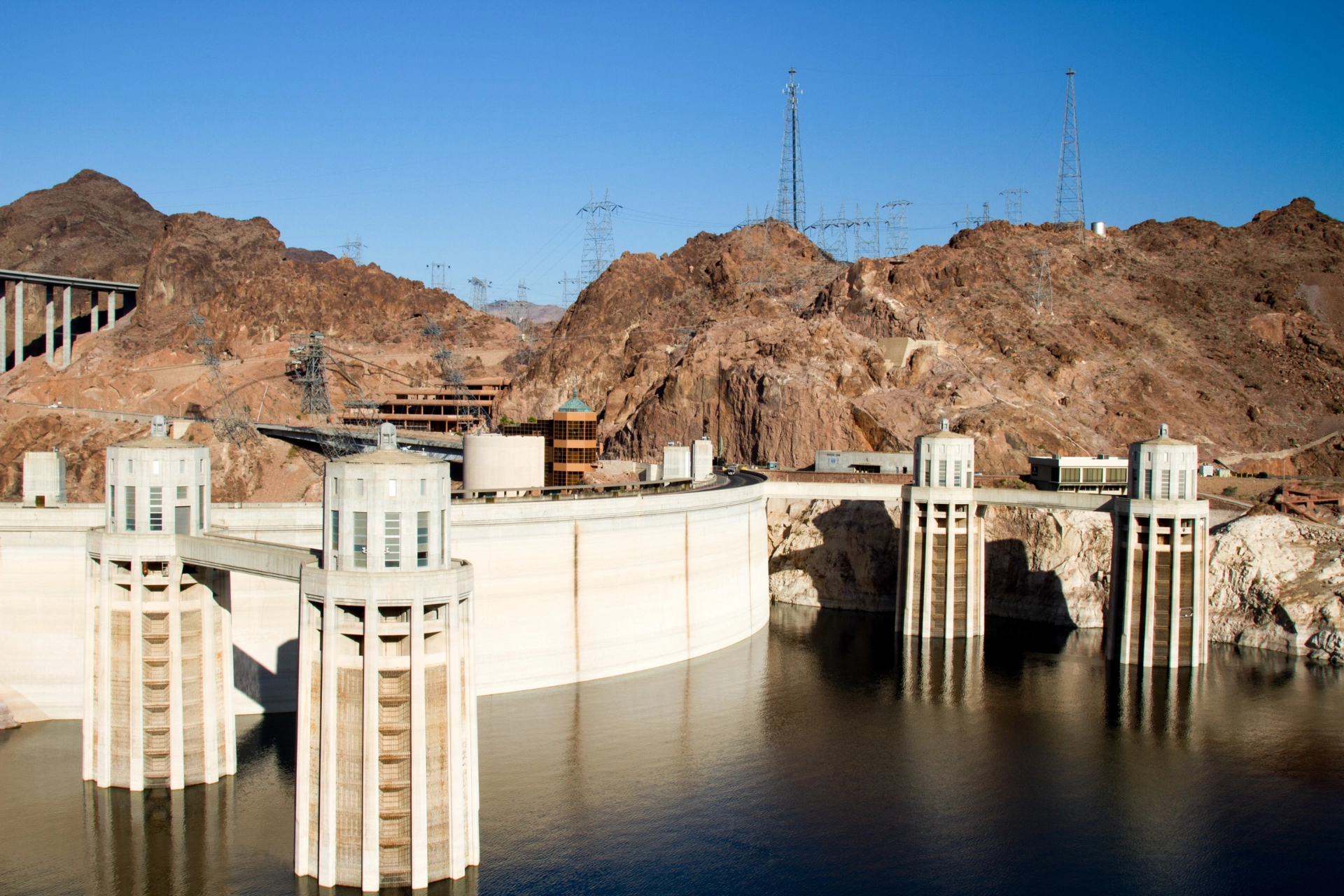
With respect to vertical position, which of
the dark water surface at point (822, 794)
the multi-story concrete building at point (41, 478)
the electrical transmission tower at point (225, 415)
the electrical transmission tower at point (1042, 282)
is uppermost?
the electrical transmission tower at point (1042, 282)

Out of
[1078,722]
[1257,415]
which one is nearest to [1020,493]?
[1078,722]

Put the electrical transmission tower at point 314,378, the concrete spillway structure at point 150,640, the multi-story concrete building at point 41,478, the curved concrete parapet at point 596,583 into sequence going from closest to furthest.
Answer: the concrete spillway structure at point 150,640 < the multi-story concrete building at point 41,478 < the curved concrete parapet at point 596,583 < the electrical transmission tower at point 314,378

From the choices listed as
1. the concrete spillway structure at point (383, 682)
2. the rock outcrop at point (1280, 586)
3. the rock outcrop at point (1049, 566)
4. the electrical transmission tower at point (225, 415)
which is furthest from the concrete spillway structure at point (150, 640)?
the electrical transmission tower at point (225, 415)

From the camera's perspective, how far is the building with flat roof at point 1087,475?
3782 inches

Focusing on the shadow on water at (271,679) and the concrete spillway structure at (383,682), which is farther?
the shadow on water at (271,679)

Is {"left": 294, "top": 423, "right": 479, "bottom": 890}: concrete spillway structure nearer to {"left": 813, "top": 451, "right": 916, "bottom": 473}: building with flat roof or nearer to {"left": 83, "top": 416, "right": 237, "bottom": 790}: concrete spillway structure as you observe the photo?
{"left": 83, "top": 416, "right": 237, "bottom": 790}: concrete spillway structure

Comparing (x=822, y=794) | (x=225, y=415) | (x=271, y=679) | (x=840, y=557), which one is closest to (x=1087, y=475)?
(x=840, y=557)

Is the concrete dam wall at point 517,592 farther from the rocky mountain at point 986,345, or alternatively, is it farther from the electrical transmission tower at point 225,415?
the electrical transmission tower at point 225,415

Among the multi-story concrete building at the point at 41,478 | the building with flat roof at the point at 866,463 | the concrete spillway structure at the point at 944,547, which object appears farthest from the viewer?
the building with flat roof at the point at 866,463

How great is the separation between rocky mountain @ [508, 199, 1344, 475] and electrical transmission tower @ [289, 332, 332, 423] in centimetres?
3854

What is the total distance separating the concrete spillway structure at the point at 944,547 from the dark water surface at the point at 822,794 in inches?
460

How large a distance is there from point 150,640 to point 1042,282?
415 feet

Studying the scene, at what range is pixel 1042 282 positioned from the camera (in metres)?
150

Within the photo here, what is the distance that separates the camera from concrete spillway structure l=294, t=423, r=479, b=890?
121ft
